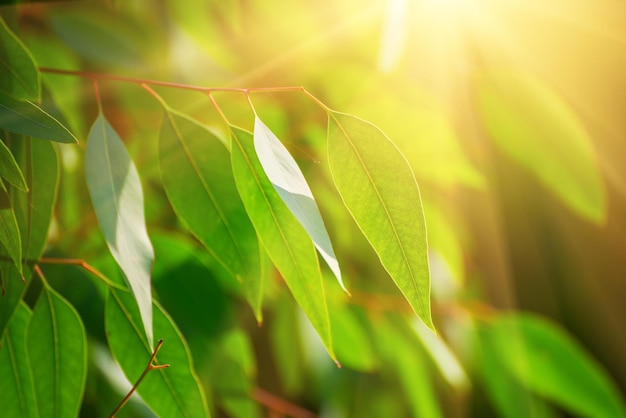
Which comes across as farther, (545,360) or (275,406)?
(545,360)

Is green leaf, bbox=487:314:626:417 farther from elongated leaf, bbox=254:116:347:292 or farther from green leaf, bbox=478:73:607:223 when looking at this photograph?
elongated leaf, bbox=254:116:347:292

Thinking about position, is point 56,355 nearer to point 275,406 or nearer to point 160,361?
point 160,361

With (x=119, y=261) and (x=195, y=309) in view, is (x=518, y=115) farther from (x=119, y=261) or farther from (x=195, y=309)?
(x=119, y=261)

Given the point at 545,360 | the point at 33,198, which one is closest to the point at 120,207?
the point at 33,198


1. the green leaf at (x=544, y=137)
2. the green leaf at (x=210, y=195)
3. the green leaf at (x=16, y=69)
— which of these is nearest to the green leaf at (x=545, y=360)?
the green leaf at (x=544, y=137)

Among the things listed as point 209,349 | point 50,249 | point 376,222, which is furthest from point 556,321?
point 376,222

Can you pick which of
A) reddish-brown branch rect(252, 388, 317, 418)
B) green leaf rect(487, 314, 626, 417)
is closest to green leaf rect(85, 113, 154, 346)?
reddish-brown branch rect(252, 388, 317, 418)
